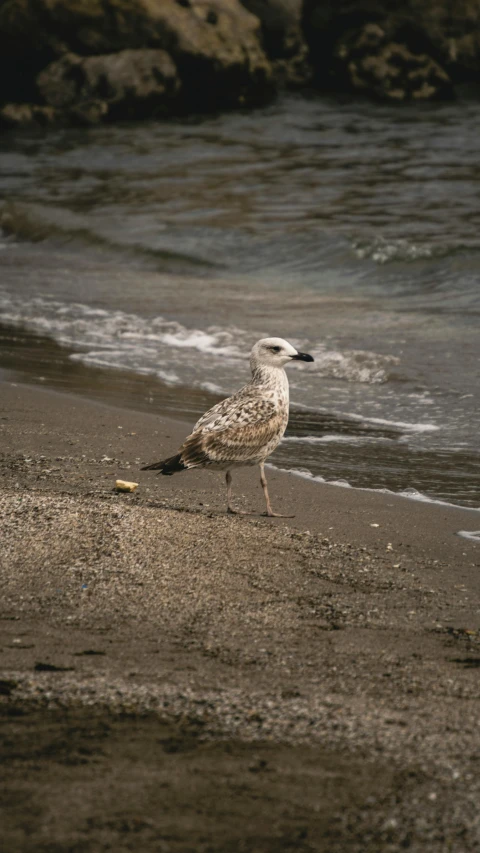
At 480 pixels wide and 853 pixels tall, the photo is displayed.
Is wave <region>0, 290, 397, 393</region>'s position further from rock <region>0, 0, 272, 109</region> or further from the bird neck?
rock <region>0, 0, 272, 109</region>

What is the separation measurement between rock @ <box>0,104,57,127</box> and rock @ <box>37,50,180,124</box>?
0.28 metres

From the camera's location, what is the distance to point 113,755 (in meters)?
3.22

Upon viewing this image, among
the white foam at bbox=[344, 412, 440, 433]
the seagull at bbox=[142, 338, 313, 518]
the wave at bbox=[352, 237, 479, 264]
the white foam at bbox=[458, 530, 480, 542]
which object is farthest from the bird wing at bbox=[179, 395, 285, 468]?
the wave at bbox=[352, 237, 479, 264]

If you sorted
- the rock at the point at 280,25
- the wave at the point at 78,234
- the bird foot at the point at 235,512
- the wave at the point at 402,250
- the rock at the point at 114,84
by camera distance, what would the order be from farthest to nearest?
the rock at the point at 280,25
the rock at the point at 114,84
the wave at the point at 78,234
the wave at the point at 402,250
the bird foot at the point at 235,512

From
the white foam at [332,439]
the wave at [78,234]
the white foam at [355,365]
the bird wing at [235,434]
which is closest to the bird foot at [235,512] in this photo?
the bird wing at [235,434]

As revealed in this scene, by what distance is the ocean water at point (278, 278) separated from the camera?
7848mm

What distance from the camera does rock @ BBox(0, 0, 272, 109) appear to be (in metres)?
25.6

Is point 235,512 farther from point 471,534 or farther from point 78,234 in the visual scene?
point 78,234

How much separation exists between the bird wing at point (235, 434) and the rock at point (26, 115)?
2246cm

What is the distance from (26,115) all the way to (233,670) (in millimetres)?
25055

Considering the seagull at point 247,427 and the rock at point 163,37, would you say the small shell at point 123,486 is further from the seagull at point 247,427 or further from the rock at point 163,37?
the rock at point 163,37

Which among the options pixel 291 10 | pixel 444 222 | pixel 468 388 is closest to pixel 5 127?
pixel 291 10

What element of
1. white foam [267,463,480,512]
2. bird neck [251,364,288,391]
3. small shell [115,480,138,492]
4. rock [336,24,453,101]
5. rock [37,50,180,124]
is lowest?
white foam [267,463,480,512]

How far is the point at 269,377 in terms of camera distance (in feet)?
19.7
